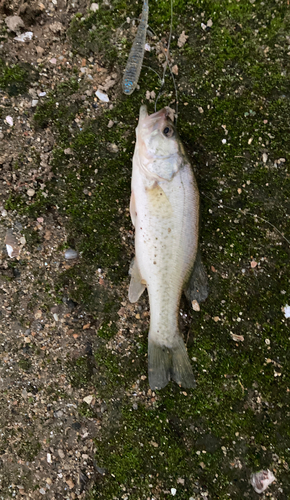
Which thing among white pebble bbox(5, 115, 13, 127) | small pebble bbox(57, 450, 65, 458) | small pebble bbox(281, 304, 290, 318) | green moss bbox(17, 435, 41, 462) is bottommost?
green moss bbox(17, 435, 41, 462)

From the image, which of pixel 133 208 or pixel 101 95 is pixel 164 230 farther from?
pixel 101 95

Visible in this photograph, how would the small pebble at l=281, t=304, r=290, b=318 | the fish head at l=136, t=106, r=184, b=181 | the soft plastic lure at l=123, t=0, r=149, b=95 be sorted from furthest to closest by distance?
1. the small pebble at l=281, t=304, r=290, b=318
2. the soft plastic lure at l=123, t=0, r=149, b=95
3. the fish head at l=136, t=106, r=184, b=181

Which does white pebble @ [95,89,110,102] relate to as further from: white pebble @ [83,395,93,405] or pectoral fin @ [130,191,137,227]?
white pebble @ [83,395,93,405]

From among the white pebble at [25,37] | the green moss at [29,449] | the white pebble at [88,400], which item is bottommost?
the green moss at [29,449]

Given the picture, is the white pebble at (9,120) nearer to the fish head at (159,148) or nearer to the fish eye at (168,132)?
the fish head at (159,148)

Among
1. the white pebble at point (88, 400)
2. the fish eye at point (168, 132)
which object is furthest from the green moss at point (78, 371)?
the fish eye at point (168, 132)

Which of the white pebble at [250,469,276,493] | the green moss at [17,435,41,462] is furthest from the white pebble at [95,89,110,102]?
the white pebble at [250,469,276,493]

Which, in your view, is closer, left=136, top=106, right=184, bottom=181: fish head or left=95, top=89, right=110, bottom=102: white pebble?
left=136, top=106, right=184, bottom=181: fish head
